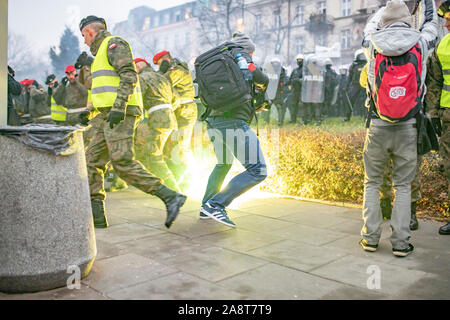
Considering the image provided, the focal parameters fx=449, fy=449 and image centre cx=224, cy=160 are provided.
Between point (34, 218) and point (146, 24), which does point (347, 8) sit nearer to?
point (146, 24)

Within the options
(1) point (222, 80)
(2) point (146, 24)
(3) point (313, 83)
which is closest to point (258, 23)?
(2) point (146, 24)

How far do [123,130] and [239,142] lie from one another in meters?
1.24

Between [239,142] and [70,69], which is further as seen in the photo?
[70,69]

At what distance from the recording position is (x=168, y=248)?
410 cm

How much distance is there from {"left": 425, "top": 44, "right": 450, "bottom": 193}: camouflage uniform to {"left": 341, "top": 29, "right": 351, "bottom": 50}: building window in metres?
33.2

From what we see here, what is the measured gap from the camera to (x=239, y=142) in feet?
15.8

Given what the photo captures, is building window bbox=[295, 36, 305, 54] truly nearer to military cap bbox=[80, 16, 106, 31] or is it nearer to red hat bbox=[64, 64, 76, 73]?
red hat bbox=[64, 64, 76, 73]

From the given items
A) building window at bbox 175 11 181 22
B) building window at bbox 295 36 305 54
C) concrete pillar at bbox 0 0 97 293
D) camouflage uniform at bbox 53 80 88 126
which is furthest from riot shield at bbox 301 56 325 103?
building window at bbox 175 11 181 22

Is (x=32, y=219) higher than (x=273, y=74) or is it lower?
lower

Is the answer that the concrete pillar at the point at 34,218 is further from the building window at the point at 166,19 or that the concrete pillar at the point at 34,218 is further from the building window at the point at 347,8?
the building window at the point at 166,19

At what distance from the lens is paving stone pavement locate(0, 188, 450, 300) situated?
10.00 ft

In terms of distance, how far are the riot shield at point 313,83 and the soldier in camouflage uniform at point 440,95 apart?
10.8m

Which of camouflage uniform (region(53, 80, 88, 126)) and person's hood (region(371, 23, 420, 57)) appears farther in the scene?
camouflage uniform (region(53, 80, 88, 126))
